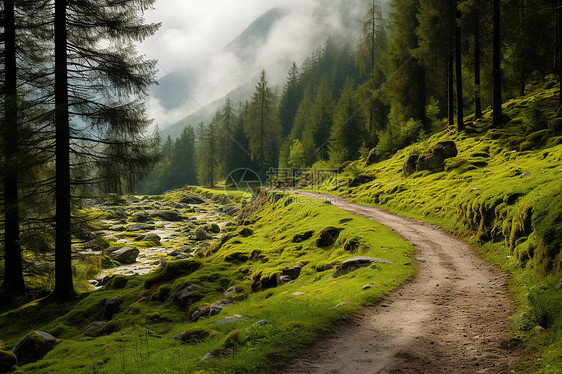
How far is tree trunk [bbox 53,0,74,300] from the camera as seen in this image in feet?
45.6

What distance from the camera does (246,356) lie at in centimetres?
582

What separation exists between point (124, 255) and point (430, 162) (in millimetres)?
29286

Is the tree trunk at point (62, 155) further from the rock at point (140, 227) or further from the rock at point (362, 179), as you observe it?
the rock at point (140, 227)

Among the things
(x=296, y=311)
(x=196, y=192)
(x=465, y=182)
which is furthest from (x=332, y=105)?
(x=296, y=311)

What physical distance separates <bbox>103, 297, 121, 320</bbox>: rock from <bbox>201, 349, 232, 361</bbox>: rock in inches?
381

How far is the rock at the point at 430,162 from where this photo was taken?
25.7 metres

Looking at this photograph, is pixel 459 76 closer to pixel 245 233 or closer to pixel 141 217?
pixel 245 233

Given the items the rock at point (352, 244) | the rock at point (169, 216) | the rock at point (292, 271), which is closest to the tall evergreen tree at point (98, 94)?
the rock at point (292, 271)

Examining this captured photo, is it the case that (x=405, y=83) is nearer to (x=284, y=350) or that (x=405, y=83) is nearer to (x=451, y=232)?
(x=451, y=232)

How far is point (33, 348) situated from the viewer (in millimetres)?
9266

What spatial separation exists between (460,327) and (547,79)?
123 feet

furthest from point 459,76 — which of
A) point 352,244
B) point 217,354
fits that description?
point 217,354

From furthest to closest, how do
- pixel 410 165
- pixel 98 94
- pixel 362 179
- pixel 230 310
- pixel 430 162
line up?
pixel 362 179
pixel 410 165
pixel 430 162
pixel 98 94
pixel 230 310

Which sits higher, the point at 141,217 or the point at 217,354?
the point at 217,354
